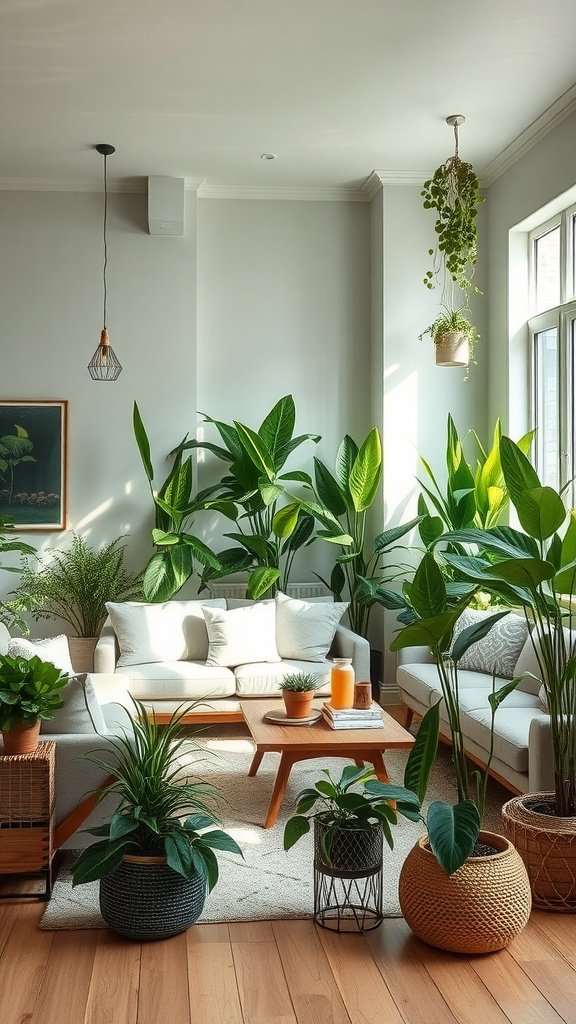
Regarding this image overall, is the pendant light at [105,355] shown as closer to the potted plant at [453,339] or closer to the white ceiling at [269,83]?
the white ceiling at [269,83]

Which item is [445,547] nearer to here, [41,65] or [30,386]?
[30,386]

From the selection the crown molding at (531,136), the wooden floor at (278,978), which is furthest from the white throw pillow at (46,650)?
the crown molding at (531,136)

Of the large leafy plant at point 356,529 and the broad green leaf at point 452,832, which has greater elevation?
the large leafy plant at point 356,529

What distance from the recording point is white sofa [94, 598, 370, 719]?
203 inches

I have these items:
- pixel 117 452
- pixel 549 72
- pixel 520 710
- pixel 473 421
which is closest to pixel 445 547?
pixel 473 421

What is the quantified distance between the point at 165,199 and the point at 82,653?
291cm

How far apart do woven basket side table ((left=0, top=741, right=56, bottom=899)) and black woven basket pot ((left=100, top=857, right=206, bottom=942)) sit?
1.30ft

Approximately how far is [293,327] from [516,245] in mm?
1557

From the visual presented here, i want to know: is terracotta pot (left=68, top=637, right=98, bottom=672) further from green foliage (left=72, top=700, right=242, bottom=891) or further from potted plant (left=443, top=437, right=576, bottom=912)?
potted plant (left=443, top=437, right=576, bottom=912)

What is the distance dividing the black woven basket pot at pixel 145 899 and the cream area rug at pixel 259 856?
0.17 m

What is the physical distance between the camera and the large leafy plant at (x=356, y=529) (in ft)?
19.3

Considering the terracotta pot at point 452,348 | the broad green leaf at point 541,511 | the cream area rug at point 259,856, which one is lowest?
the cream area rug at point 259,856

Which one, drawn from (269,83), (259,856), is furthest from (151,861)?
(269,83)

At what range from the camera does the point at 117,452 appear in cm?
637
